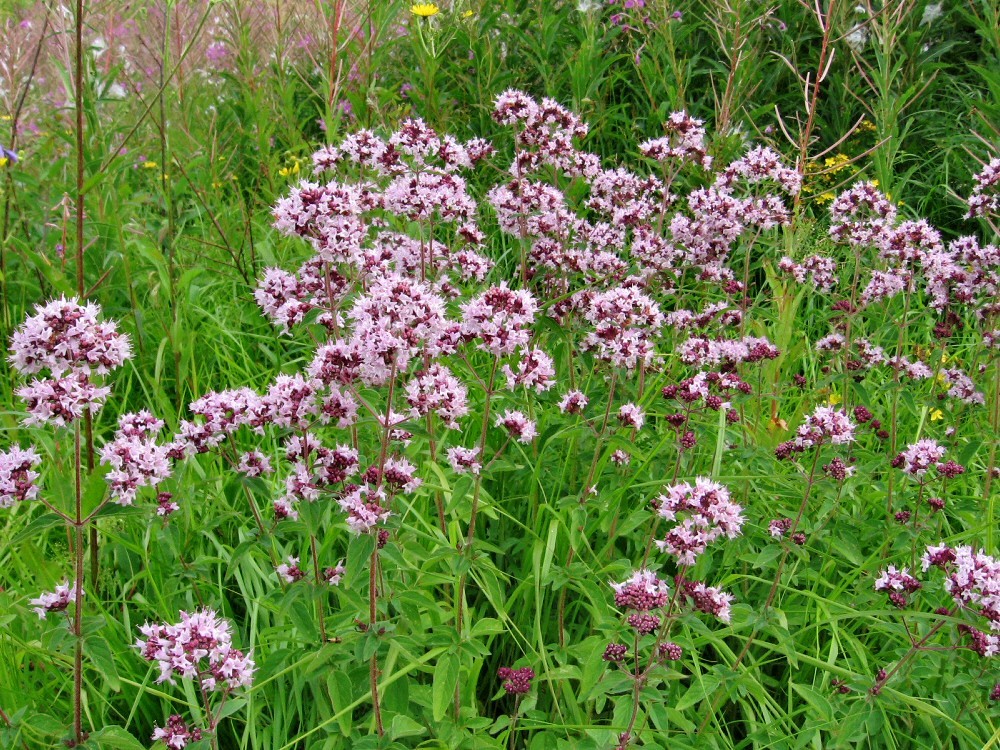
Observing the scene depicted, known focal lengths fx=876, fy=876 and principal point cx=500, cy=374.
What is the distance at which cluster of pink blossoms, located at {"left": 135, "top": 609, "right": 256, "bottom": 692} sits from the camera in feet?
7.51

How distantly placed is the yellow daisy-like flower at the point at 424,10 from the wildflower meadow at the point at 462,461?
0.30ft

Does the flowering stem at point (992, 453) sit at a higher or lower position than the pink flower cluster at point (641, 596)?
lower

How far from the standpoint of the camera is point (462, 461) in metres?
3.12

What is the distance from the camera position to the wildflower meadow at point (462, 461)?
2.63 metres

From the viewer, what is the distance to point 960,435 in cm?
488

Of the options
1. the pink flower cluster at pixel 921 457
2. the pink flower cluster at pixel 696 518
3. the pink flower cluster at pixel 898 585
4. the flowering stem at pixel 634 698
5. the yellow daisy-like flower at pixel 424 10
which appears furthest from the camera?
the yellow daisy-like flower at pixel 424 10

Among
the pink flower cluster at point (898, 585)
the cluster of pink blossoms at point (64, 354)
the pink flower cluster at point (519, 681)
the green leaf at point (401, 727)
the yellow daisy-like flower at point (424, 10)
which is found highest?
the yellow daisy-like flower at point (424, 10)

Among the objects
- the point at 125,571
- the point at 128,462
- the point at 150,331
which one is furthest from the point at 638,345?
the point at 150,331

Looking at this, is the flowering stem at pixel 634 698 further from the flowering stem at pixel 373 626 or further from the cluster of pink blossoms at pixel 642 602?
the flowering stem at pixel 373 626

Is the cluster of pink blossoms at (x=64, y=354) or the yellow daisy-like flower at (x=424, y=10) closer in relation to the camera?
the cluster of pink blossoms at (x=64, y=354)

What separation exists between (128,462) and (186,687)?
88cm

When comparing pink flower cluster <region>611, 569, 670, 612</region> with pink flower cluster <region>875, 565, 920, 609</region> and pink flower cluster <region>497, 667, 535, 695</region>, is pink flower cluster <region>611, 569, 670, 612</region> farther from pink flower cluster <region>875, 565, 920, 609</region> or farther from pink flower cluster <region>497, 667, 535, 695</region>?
pink flower cluster <region>875, 565, 920, 609</region>

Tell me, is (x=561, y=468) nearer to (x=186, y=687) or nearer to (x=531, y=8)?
(x=186, y=687)

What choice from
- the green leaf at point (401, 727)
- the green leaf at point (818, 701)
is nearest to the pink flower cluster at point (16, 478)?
the green leaf at point (401, 727)
